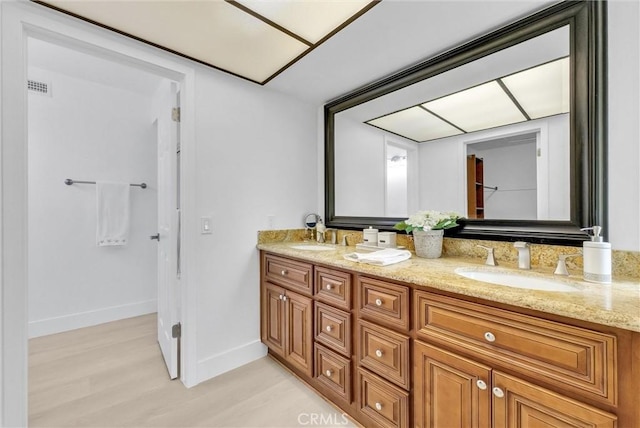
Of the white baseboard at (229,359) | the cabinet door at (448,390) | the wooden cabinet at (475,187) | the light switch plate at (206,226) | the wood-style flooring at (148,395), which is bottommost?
the wood-style flooring at (148,395)

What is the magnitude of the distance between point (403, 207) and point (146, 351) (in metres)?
2.40

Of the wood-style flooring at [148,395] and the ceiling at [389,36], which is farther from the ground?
the ceiling at [389,36]

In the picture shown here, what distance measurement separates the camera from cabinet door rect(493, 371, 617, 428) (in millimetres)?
819

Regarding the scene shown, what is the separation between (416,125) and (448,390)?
158 cm

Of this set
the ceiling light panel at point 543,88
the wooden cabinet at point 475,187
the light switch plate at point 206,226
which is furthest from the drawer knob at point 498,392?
the light switch plate at point 206,226

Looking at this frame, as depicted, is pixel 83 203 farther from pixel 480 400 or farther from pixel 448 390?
pixel 480 400

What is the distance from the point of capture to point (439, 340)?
3.77 ft

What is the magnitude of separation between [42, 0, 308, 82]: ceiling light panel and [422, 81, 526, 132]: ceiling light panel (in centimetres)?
98

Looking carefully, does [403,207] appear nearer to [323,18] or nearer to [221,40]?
[323,18]

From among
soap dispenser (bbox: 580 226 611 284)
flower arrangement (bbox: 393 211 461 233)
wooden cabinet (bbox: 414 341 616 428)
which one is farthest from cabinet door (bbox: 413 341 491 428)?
flower arrangement (bbox: 393 211 461 233)

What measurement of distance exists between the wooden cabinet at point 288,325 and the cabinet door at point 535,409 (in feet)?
3.45

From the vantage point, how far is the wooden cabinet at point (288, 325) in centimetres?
180

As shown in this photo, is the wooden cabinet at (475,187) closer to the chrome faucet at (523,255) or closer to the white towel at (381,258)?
the chrome faucet at (523,255)

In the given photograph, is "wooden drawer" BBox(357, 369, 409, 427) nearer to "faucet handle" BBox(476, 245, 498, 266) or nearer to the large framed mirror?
"faucet handle" BBox(476, 245, 498, 266)
